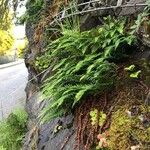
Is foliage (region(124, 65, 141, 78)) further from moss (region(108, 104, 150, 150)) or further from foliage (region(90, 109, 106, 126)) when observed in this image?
foliage (region(90, 109, 106, 126))

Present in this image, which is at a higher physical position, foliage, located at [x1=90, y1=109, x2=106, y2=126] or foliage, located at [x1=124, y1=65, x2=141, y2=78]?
foliage, located at [x1=124, y1=65, x2=141, y2=78]

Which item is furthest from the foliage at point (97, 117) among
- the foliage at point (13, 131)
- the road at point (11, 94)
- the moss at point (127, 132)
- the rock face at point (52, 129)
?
the road at point (11, 94)

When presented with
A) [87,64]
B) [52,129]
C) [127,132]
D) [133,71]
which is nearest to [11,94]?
[52,129]

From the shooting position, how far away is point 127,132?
418 cm

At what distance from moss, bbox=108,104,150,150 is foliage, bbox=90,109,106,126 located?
13cm

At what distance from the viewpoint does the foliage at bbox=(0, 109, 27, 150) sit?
28.9 ft

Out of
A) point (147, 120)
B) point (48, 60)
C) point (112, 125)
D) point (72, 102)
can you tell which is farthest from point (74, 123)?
point (48, 60)

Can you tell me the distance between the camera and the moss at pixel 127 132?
160 inches

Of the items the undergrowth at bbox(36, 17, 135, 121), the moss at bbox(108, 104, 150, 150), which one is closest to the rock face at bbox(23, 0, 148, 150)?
the undergrowth at bbox(36, 17, 135, 121)

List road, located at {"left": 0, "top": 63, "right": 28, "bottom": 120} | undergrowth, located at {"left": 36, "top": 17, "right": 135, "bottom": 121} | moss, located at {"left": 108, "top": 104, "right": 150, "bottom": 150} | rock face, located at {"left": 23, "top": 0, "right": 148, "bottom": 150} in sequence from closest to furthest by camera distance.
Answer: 1. moss, located at {"left": 108, "top": 104, "right": 150, "bottom": 150}
2. undergrowth, located at {"left": 36, "top": 17, "right": 135, "bottom": 121}
3. rock face, located at {"left": 23, "top": 0, "right": 148, "bottom": 150}
4. road, located at {"left": 0, "top": 63, "right": 28, "bottom": 120}

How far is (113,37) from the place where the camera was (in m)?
4.91

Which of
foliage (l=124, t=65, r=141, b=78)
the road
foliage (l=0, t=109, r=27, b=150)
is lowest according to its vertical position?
the road

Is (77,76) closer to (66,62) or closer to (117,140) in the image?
(66,62)

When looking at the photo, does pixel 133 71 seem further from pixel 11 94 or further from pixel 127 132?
pixel 11 94
